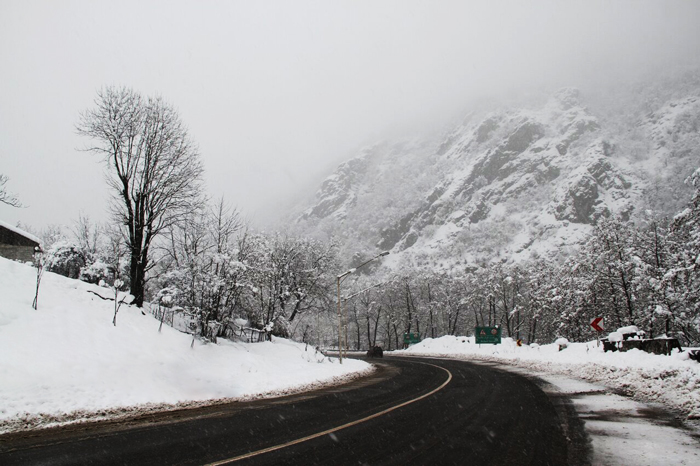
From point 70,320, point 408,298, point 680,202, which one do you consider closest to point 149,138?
point 70,320

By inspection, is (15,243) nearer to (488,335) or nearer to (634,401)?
(634,401)

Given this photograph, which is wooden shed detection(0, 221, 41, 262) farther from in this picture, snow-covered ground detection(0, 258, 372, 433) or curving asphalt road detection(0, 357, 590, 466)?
curving asphalt road detection(0, 357, 590, 466)

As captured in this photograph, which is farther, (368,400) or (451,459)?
(368,400)

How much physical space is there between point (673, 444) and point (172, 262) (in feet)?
82.6

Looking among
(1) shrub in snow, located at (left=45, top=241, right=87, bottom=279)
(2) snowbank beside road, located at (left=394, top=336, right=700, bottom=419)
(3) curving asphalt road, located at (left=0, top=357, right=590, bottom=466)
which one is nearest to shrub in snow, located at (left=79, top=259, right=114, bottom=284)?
(1) shrub in snow, located at (left=45, top=241, right=87, bottom=279)

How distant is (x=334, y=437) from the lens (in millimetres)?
7445

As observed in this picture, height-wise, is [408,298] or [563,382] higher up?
[408,298]

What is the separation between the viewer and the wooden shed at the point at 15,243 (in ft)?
81.4

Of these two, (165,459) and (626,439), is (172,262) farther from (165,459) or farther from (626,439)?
(626,439)

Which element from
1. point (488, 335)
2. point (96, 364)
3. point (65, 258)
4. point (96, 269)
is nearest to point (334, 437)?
point (96, 364)

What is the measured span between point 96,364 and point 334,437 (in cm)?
994

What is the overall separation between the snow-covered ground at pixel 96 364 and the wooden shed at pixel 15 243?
10.3m

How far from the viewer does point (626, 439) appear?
6934 millimetres

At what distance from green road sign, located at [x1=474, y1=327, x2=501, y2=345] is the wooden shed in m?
42.3
